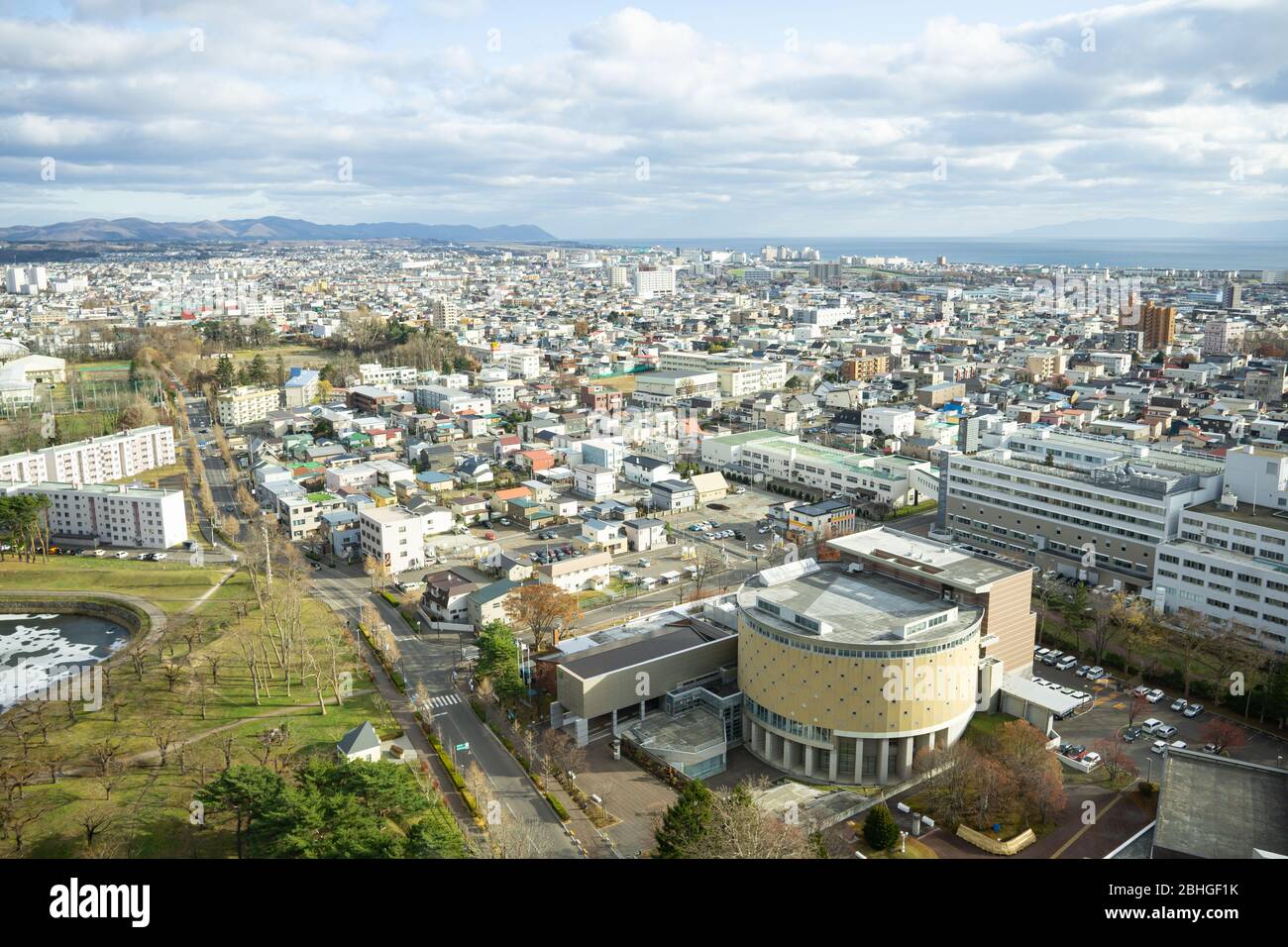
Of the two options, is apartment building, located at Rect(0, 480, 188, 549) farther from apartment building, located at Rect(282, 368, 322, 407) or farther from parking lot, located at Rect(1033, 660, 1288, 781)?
parking lot, located at Rect(1033, 660, 1288, 781)

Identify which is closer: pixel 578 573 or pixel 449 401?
pixel 578 573

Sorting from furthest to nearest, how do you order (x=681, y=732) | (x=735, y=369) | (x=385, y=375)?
(x=735, y=369) → (x=385, y=375) → (x=681, y=732)

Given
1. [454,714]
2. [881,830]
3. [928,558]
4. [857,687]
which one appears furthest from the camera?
[928,558]

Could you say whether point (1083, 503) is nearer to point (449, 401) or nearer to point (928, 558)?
point (928, 558)

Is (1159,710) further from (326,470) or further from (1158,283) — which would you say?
(1158,283)

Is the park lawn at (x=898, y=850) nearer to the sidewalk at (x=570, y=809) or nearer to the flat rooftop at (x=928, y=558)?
the sidewalk at (x=570, y=809)

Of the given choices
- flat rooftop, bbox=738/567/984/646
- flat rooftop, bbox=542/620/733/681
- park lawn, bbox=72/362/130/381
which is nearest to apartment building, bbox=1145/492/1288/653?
flat rooftop, bbox=738/567/984/646

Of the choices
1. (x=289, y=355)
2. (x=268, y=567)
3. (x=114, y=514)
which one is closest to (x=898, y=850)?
(x=268, y=567)
